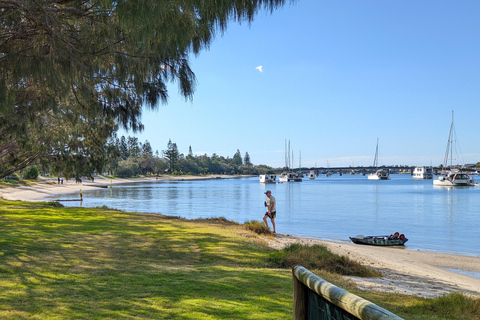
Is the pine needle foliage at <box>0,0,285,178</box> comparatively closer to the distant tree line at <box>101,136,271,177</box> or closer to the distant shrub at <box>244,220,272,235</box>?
the distant shrub at <box>244,220,272,235</box>

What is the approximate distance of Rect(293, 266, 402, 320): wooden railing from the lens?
1.49 m

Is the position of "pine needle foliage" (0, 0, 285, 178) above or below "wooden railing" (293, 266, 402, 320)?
above

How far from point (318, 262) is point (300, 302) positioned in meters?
7.53

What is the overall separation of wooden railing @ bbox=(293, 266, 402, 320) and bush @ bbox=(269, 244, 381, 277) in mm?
7047

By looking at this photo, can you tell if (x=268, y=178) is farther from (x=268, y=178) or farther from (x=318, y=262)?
(x=318, y=262)

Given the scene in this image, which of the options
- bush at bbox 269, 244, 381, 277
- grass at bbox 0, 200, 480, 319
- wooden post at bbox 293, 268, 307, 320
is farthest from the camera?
bush at bbox 269, 244, 381, 277

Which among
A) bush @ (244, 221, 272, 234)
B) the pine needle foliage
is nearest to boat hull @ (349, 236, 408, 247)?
bush @ (244, 221, 272, 234)

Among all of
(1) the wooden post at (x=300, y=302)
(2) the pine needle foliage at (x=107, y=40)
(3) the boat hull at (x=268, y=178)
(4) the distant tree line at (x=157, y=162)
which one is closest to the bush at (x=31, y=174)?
(4) the distant tree line at (x=157, y=162)

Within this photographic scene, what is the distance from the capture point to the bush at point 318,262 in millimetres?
9134

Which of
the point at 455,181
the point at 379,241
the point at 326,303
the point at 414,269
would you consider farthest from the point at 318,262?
the point at 455,181

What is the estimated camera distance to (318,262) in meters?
9.29

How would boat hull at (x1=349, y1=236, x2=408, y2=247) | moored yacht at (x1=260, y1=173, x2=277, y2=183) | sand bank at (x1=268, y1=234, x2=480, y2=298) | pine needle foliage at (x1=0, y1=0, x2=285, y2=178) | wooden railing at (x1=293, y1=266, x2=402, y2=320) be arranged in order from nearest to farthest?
wooden railing at (x1=293, y1=266, x2=402, y2=320), pine needle foliage at (x1=0, y1=0, x2=285, y2=178), sand bank at (x1=268, y1=234, x2=480, y2=298), boat hull at (x1=349, y1=236, x2=408, y2=247), moored yacht at (x1=260, y1=173, x2=277, y2=183)

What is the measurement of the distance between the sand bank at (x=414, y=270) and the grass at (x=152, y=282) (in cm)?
148

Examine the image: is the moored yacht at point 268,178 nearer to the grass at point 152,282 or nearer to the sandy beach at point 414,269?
the sandy beach at point 414,269
